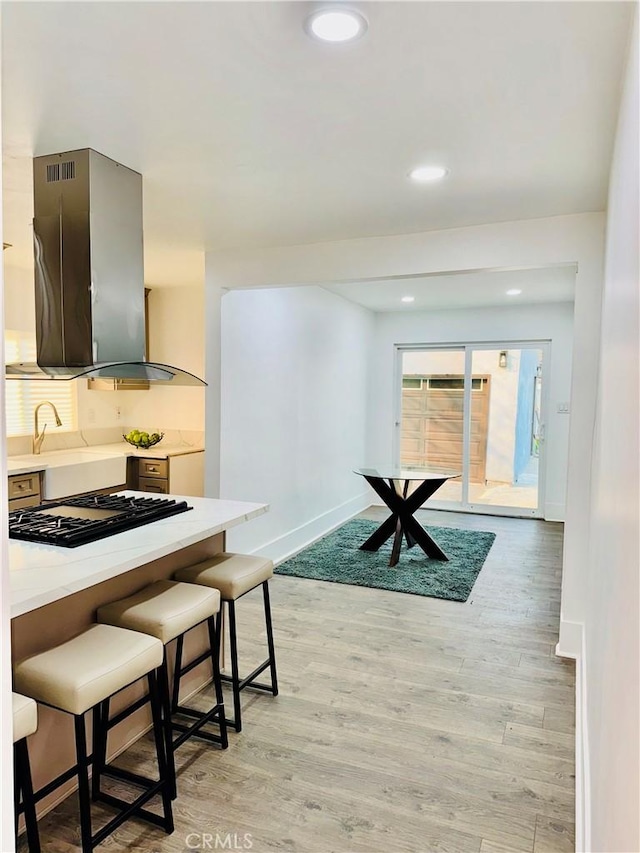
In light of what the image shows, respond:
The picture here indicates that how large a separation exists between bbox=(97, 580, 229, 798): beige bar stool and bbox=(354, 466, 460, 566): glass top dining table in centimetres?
259

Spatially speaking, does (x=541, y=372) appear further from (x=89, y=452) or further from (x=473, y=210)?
(x=89, y=452)

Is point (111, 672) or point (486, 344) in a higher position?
point (486, 344)

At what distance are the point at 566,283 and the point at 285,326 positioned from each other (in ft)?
8.59

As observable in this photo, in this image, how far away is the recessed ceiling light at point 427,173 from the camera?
2.46 meters

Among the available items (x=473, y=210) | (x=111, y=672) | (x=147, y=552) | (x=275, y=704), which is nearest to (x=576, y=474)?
(x=473, y=210)

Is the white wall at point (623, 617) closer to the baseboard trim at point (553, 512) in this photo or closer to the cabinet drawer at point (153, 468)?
the cabinet drawer at point (153, 468)

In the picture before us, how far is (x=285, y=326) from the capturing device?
499 cm

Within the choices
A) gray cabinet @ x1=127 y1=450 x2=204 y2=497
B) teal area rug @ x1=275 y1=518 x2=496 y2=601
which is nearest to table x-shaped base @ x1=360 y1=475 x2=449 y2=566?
teal area rug @ x1=275 y1=518 x2=496 y2=601

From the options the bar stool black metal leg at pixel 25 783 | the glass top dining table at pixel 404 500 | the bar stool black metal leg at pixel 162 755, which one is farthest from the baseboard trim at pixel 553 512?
the bar stool black metal leg at pixel 25 783

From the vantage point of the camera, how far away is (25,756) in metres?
1.67

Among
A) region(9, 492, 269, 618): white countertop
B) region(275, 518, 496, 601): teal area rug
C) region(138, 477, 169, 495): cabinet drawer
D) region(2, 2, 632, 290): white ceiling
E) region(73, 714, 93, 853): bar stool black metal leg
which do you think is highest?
region(2, 2, 632, 290): white ceiling

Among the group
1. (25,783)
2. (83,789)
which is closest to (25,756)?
(25,783)

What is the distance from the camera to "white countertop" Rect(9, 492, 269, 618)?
1.67m

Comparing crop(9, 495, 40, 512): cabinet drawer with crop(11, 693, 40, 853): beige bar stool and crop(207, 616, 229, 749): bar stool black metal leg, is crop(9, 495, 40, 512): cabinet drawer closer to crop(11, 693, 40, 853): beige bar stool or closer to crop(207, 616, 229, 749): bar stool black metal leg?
crop(207, 616, 229, 749): bar stool black metal leg
